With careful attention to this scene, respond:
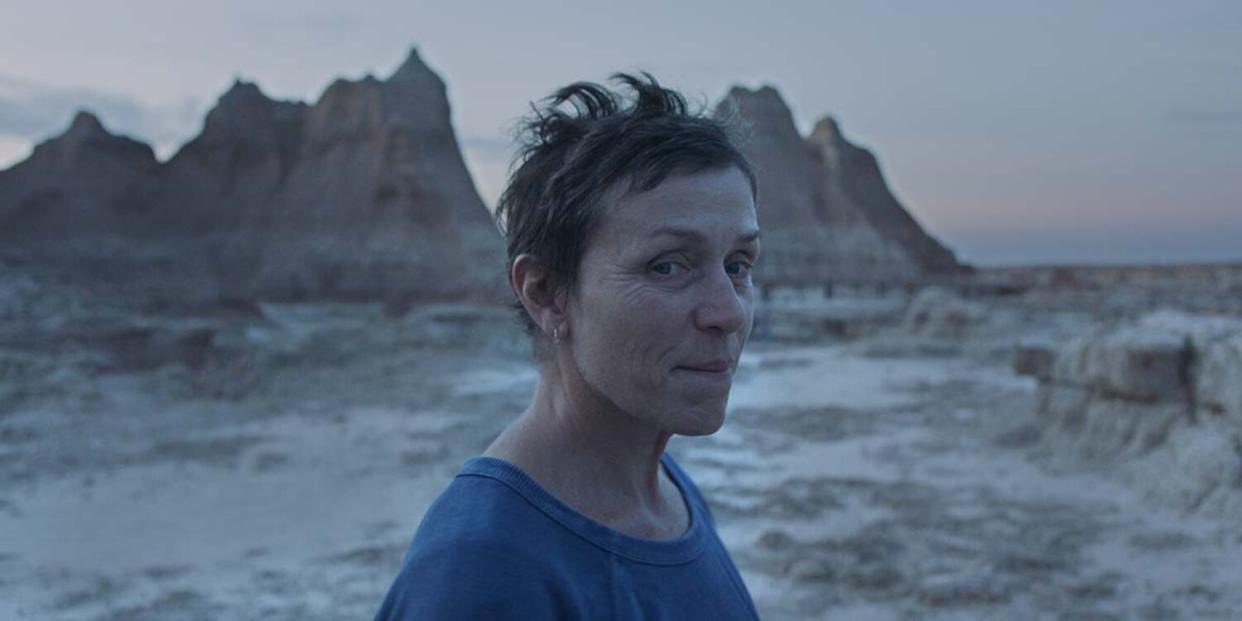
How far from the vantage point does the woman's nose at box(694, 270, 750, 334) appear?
1.38 meters

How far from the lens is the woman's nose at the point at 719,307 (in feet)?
4.53

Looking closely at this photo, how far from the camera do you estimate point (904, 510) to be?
8391 millimetres

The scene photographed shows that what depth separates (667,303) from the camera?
4.49 feet

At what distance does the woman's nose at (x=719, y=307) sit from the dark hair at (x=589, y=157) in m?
0.16

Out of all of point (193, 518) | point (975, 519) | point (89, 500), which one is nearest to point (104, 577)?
point (193, 518)

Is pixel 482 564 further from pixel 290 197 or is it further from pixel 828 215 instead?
pixel 828 215

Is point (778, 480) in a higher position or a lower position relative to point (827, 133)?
lower

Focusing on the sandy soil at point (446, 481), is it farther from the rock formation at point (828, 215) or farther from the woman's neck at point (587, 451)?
the rock formation at point (828, 215)

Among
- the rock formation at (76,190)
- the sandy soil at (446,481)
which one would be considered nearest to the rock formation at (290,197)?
the rock formation at (76,190)

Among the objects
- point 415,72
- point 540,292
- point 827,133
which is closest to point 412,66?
point 415,72

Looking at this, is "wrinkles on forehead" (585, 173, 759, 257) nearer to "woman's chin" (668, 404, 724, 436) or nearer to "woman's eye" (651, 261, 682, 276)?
"woman's eye" (651, 261, 682, 276)

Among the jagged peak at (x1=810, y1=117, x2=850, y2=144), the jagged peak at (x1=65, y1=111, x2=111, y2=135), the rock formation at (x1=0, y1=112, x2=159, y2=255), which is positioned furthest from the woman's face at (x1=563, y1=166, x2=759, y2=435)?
the jagged peak at (x1=810, y1=117, x2=850, y2=144)

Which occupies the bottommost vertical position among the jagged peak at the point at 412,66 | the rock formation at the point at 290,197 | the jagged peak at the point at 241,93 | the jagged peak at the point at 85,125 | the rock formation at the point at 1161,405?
the rock formation at the point at 1161,405

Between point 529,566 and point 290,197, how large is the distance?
4832cm
